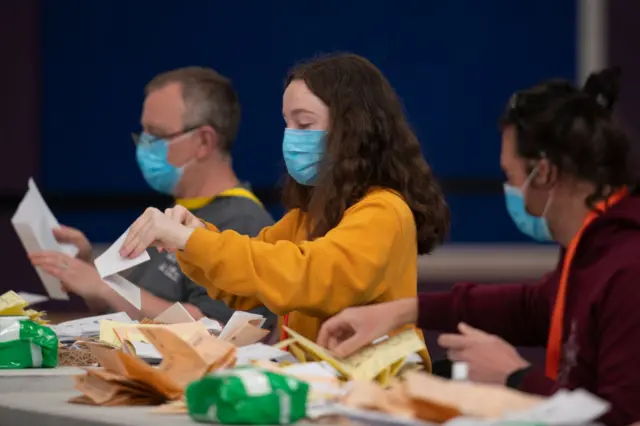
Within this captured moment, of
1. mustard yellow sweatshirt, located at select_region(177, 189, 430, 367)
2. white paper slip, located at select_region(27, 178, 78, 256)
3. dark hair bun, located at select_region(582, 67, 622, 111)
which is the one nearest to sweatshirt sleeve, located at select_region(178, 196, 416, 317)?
mustard yellow sweatshirt, located at select_region(177, 189, 430, 367)

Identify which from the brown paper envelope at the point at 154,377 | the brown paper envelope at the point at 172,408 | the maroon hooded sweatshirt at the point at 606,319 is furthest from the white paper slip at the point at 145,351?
the maroon hooded sweatshirt at the point at 606,319

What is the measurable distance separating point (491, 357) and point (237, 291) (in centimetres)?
65

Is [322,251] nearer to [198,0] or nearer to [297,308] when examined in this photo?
[297,308]

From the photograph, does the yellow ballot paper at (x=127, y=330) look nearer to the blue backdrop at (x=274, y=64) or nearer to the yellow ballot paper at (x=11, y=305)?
the yellow ballot paper at (x=11, y=305)

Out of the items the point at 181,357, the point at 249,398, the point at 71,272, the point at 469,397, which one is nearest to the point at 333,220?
the point at 181,357

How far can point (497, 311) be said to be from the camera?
2332mm

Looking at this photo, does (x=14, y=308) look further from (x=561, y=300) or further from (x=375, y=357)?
(x=561, y=300)

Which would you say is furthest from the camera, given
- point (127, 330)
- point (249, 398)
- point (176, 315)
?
point (176, 315)

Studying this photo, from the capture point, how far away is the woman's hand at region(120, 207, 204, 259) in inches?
96.4

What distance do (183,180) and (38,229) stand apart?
0.56 meters

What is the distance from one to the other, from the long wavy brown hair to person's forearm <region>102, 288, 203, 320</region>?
0.77 metres

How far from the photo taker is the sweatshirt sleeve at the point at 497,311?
230 cm

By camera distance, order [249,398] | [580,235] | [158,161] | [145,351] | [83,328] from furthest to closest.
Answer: [158,161] → [83,328] → [145,351] → [580,235] → [249,398]

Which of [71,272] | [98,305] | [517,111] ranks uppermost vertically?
[517,111]
